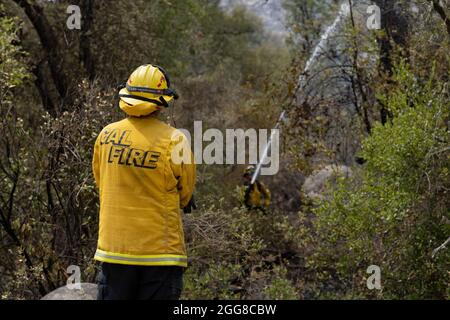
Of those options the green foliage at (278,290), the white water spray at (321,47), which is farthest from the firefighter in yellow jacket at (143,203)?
the white water spray at (321,47)

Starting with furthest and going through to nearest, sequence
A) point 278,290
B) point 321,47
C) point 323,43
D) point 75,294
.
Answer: point 323,43
point 321,47
point 278,290
point 75,294

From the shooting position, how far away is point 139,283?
188 inches

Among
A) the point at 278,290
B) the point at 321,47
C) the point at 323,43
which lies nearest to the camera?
the point at 278,290

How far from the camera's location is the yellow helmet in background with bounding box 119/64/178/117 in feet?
15.8

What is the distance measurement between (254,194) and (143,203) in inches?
388

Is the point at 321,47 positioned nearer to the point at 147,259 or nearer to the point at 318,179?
the point at 318,179

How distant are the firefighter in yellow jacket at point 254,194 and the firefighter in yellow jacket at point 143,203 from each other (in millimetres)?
9207

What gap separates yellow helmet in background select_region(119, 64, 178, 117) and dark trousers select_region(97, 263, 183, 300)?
0.93 meters

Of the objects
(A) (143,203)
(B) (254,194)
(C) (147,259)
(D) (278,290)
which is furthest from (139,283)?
(B) (254,194)

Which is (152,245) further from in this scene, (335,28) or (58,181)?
(335,28)

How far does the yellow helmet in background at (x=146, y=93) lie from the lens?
4.80m

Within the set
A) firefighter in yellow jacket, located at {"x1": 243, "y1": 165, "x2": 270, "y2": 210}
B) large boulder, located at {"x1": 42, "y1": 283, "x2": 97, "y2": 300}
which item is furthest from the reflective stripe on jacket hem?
firefighter in yellow jacket, located at {"x1": 243, "y1": 165, "x2": 270, "y2": 210}

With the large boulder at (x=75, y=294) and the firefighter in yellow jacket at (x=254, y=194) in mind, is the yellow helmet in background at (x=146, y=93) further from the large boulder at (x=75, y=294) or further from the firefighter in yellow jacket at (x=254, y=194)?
the firefighter in yellow jacket at (x=254, y=194)
